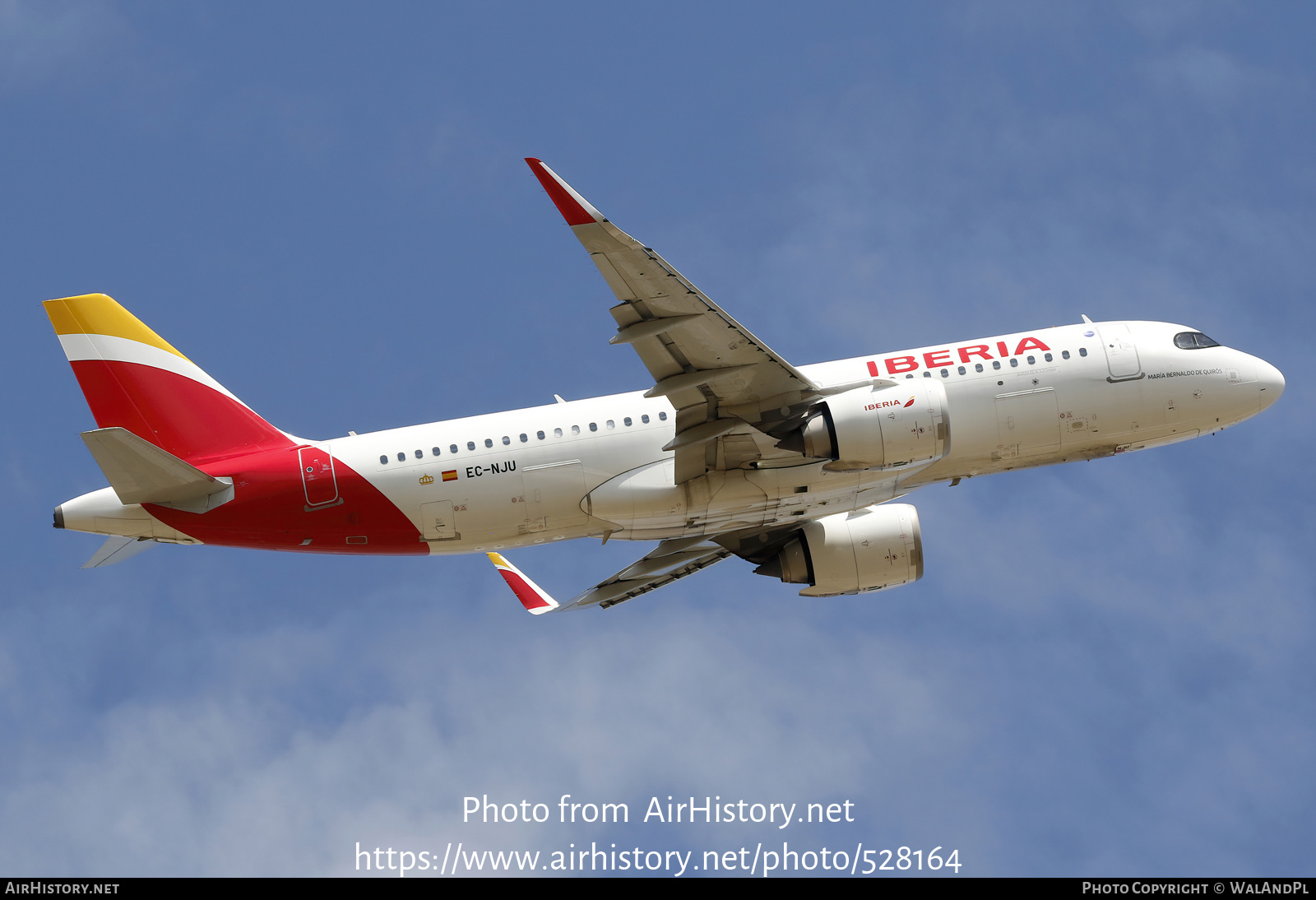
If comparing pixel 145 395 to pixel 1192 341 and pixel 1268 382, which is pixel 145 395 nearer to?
pixel 1192 341

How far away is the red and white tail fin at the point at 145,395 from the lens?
33.6 meters

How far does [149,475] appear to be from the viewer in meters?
31.5

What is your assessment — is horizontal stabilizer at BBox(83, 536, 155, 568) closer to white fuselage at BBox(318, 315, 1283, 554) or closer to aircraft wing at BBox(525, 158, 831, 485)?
white fuselage at BBox(318, 315, 1283, 554)

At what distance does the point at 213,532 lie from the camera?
1284 inches

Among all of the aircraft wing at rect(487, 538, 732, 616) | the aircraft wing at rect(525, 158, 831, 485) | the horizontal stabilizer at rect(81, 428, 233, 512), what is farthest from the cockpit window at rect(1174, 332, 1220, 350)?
the horizontal stabilizer at rect(81, 428, 233, 512)

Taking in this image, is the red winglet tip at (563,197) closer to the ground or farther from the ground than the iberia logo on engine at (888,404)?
farther from the ground

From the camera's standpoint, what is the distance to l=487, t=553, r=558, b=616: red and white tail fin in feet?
132

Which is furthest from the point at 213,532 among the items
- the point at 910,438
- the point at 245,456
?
the point at 910,438

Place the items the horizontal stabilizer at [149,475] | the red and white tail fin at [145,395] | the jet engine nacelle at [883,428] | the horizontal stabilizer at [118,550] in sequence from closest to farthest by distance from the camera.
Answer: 1. the horizontal stabilizer at [149,475]
2. the jet engine nacelle at [883,428]
3. the horizontal stabilizer at [118,550]
4. the red and white tail fin at [145,395]

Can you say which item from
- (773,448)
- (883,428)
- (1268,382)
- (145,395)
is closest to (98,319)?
(145,395)

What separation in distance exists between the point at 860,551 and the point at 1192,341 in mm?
10323

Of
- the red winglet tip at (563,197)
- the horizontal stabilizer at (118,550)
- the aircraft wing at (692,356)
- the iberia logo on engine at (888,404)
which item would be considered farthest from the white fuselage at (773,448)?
the red winglet tip at (563,197)

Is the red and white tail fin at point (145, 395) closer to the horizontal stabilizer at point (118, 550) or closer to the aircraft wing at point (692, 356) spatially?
the horizontal stabilizer at point (118, 550)

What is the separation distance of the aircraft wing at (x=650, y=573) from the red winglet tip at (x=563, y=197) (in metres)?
14.9
